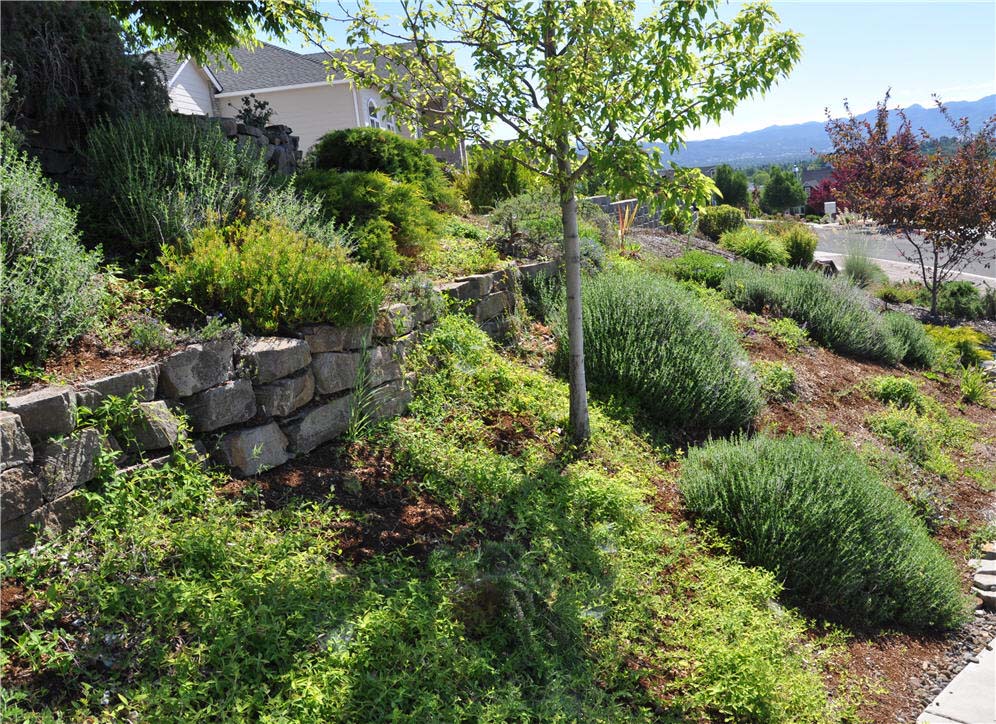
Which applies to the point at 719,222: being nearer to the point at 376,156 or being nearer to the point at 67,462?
the point at 376,156

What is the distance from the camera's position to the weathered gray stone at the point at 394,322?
15.1ft

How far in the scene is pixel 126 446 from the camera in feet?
10.3

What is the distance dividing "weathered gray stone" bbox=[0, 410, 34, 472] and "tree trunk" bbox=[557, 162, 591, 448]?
10.5ft

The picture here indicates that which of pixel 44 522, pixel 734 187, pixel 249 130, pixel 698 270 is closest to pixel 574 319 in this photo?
pixel 44 522

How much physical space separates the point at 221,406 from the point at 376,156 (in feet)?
17.9

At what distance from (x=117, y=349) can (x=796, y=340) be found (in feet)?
23.2

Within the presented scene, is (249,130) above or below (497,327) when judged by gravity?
above

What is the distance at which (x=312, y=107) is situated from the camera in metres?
21.2

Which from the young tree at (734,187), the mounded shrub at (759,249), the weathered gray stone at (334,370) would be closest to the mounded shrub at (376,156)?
the weathered gray stone at (334,370)

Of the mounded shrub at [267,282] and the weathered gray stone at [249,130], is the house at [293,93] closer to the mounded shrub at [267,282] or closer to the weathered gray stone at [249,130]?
the weathered gray stone at [249,130]

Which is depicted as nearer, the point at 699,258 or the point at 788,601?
the point at 788,601

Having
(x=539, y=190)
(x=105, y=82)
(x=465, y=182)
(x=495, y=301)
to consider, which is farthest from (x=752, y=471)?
→ (x=465, y=182)

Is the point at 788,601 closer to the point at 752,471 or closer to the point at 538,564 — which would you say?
the point at 752,471

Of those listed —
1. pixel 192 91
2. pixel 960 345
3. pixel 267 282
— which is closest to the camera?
pixel 267 282
